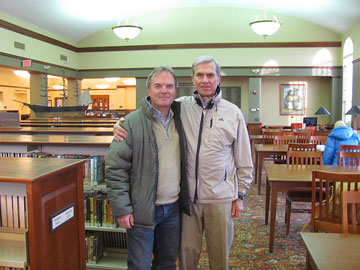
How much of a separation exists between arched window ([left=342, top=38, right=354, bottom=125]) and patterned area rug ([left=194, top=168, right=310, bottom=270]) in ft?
24.8

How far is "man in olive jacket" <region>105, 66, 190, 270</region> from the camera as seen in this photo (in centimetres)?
168

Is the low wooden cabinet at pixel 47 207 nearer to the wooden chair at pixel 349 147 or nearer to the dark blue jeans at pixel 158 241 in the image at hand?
the dark blue jeans at pixel 158 241

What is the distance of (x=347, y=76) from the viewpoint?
35.6 ft

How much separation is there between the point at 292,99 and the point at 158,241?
11135 millimetres

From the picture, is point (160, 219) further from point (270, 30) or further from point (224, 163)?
point (270, 30)

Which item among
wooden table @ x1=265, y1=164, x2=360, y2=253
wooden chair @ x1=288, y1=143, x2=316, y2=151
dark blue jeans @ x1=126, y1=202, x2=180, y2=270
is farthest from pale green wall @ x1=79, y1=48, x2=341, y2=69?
dark blue jeans @ x1=126, y1=202, x2=180, y2=270

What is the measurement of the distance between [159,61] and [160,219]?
1056 cm

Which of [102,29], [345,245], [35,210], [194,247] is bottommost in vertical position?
[194,247]

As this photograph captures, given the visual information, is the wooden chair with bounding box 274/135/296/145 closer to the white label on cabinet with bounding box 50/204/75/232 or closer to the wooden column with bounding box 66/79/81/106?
the white label on cabinet with bounding box 50/204/75/232

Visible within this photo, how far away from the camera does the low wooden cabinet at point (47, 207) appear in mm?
1319

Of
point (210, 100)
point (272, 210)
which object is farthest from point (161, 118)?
point (272, 210)

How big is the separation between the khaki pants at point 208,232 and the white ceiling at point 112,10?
27.5 feet

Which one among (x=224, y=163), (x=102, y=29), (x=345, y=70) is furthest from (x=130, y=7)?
(x=224, y=163)

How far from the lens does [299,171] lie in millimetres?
3236
